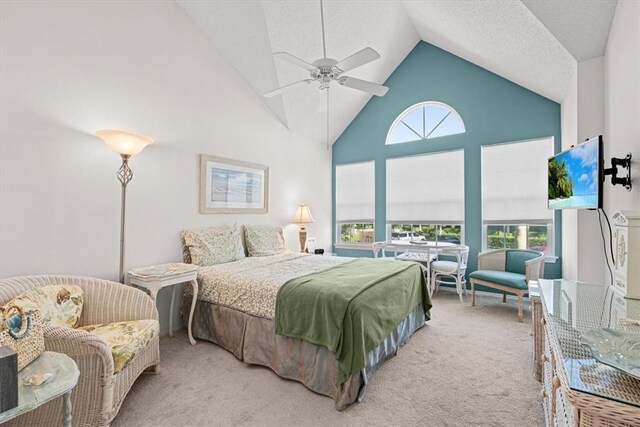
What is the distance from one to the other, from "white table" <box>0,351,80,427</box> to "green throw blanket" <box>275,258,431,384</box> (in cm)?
131

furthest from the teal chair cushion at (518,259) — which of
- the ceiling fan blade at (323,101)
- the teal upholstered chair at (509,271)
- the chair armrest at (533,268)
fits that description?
the ceiling fan blade at (323,101)

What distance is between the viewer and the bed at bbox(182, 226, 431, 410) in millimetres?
2100

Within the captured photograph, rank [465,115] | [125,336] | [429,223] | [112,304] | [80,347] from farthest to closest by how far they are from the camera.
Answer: [429,223] → [465,115] → [112,304] → [125,336] → [80,347]

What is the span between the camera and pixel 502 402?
6.85ft

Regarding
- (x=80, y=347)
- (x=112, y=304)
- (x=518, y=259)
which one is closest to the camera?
(x=80, y=347)

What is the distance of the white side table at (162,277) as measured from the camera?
2682mm

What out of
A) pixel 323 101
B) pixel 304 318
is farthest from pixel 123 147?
pixel 323 101

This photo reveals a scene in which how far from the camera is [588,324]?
1.18 meters

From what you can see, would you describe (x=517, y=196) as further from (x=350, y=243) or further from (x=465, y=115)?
(x=350, y=243)

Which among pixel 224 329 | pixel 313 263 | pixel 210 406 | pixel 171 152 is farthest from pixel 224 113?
pixel 210 406

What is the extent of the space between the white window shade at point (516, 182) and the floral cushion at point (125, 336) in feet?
15.3

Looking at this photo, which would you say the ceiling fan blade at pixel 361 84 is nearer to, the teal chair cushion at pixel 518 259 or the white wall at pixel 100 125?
the white wall at pixel 100 125

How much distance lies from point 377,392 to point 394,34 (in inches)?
191

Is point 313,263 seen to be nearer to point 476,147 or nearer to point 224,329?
point 224,329
